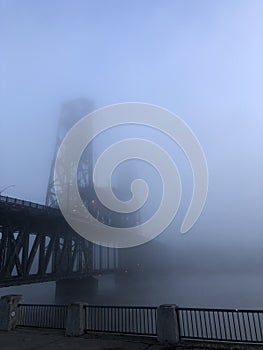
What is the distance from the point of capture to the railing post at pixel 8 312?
17.6 meters

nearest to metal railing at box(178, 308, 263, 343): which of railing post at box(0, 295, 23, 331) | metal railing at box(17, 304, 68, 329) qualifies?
metal railing at box(17, 304, 68, 329)

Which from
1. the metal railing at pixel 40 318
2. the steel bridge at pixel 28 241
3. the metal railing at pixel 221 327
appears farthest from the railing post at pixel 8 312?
the steel bridge at pixel 28 241

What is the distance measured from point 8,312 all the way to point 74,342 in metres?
5.71

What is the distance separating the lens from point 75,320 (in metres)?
16.0

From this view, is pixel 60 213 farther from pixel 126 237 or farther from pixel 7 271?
pixel 126 237

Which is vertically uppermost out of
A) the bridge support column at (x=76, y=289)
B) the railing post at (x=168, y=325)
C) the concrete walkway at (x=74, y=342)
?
the bridge support column at (x=76, y=289)

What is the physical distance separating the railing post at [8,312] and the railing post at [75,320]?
12.7 ft

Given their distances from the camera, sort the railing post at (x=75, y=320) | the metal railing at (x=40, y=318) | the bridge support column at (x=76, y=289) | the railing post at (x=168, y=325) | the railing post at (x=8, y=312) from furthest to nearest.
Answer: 1. the bridge support column at (x=76, y=289)
2. the metal railing at (x=40, y=318)
3. the railing post at (x=8, y=312)
4. the railing post at (x=75, y=320)
5. the railing post at (x=168, y=325)

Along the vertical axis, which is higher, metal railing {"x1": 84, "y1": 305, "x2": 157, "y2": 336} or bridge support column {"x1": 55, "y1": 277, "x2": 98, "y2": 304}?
bridge support column {"x1": 55, "y1": 277, "x2": 98, "y2": 304}

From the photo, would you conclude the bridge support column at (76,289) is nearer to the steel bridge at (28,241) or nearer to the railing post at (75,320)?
the steel bridge at (28,241)

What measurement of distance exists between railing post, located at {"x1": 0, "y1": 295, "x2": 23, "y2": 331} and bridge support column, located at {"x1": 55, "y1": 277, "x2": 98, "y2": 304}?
49.7 m

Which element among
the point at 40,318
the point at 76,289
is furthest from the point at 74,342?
the point at 76,289

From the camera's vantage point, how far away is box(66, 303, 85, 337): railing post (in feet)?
51.4

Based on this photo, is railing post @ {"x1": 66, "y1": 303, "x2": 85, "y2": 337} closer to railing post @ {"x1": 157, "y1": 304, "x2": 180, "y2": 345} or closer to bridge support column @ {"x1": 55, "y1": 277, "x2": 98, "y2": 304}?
railing post @ {"x1": 157, "y1": 304, "x2": 180, "y2": 345}
